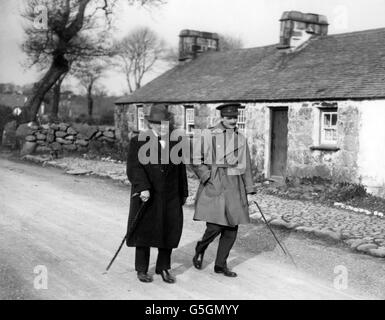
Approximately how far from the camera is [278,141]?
16.0m

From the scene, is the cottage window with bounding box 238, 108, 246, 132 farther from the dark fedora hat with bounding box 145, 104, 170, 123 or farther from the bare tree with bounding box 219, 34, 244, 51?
the bare tree with bounding box 219, 34, 244, 51

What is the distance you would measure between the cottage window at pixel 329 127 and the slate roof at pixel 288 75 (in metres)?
0.61

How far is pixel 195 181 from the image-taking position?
14906 millimetres

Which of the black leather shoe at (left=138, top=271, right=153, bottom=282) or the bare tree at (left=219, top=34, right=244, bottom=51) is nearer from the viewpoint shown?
the black leather shoe at (left=138, top=271, right=153, bottom=282)

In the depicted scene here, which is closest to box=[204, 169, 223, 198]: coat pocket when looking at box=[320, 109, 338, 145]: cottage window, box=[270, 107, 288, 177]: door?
box=[320, 109, 338, 145]: cottage window

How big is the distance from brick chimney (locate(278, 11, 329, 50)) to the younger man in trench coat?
45.1 feet

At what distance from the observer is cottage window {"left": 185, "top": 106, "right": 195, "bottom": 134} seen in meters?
19.1

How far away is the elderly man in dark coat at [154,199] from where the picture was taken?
547 centimetres

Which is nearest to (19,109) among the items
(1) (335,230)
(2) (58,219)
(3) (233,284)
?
(2) (58,219)

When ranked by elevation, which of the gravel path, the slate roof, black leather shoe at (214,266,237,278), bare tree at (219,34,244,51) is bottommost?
the gravel path

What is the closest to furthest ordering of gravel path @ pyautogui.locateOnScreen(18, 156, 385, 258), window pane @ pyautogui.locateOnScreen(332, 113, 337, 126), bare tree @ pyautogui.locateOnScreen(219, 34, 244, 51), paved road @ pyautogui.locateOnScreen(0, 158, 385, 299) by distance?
paved road @ pyautogui.locateOnScreen(0, 158, 385, 299) → gravel path @ pyautogui.locateOnScreen(18, 156, 385, 258) → window pane @ pyautogui.locateOnScreen(332, 113, 337, 126) → bare tree @ pyautogui.locateOnScreen(219, 34, 244, 51)

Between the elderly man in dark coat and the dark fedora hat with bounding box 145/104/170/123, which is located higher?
the dark fedora hat with bounding box 145/104/170/123

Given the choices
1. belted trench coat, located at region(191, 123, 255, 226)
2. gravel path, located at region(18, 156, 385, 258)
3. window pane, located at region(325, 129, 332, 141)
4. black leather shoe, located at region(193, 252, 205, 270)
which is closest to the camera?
belted trench coat, located at region(191, 123, 255, 226)

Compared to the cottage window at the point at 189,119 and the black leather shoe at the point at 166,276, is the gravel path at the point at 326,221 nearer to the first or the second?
the black leather shoe at the point at 166,276
